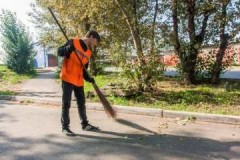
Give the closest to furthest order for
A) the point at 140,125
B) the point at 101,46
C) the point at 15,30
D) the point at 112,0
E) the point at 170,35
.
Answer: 1. the point at 140,125
2. the point at 112,0
3. the point at 170,35
4. the point at 101,46
5. the point at 15,30

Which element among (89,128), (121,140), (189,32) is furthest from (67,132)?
(189,32)

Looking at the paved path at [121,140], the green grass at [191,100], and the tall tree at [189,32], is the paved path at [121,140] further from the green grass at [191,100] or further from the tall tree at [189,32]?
the tall tree at [189,32]

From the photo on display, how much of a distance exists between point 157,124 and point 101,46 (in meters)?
9.57

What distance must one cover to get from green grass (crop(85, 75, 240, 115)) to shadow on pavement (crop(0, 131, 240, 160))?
2.04 metres

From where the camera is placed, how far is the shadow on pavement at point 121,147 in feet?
17.4

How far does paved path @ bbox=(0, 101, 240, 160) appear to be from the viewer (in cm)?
533

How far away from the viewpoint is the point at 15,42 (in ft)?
69.6

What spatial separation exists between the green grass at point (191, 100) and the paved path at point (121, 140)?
0.84m

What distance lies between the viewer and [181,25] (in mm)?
11734

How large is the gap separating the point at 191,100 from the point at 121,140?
3.37m

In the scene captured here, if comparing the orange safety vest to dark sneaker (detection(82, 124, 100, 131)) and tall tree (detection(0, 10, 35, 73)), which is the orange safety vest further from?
tall tree (detection(0, 10, 35, 73))

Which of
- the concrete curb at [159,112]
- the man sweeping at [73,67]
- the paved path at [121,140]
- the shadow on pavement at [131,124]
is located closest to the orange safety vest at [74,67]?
the man sweeping at [73,67]

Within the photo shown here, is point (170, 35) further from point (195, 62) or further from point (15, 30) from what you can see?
point (15, 30)

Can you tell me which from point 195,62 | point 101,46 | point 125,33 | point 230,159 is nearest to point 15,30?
point 101,46
